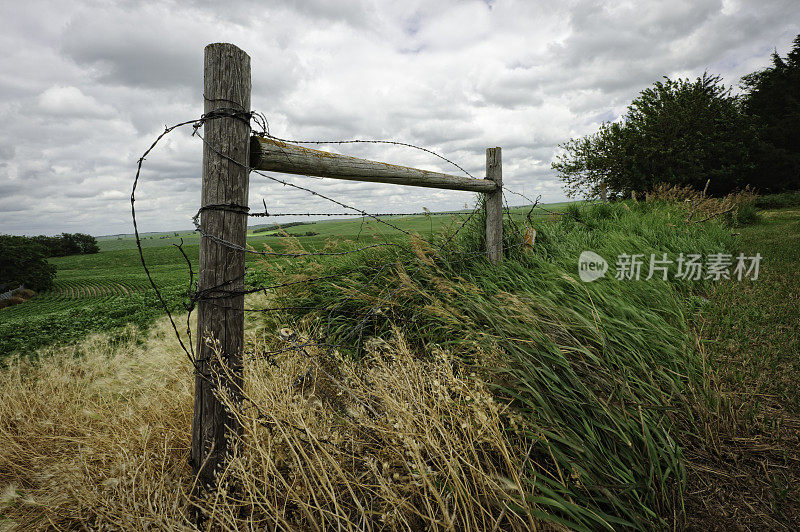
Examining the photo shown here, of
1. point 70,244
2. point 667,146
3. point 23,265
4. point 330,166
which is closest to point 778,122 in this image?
point 667,146

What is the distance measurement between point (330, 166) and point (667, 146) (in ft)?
86.0

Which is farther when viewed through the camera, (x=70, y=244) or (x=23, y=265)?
(x=70, y=244)

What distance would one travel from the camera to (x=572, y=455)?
68.1 inches

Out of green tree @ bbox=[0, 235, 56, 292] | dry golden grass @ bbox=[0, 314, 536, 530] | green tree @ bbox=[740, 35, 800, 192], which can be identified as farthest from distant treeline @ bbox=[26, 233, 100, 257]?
green tree @ bbox=[740, 35, 800, 192]

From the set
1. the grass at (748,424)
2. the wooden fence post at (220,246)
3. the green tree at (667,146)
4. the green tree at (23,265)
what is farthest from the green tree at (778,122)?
the green tree at (23,265)

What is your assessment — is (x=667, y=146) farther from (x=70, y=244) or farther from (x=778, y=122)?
(x=70, y=244)

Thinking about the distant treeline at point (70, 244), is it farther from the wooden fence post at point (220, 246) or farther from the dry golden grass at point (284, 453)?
the wooden fence post at point (220, 246)

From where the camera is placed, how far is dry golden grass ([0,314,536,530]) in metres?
1.37

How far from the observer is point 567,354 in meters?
2.28

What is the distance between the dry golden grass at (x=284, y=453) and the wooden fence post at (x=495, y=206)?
2.03 m

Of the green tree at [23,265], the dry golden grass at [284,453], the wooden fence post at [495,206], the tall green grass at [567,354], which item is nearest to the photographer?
the dry golden grass at [284,453]

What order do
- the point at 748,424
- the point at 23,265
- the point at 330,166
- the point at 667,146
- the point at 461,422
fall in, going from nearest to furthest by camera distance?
the point at 461,422, the point at 748,424, the point at 330,166, the point at 23,265, the point at 667,146

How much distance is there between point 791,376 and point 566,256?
214 centimetres

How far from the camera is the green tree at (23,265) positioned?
570 inches
